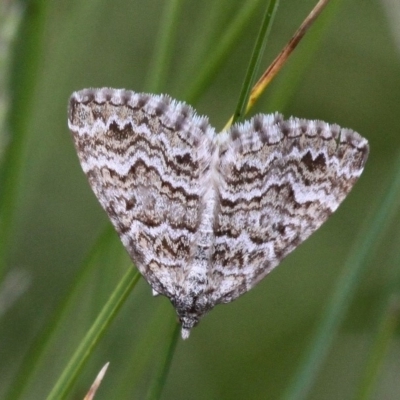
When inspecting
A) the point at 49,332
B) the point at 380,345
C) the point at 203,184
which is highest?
the point at 203,184

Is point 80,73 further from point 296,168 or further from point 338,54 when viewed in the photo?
point 296,168

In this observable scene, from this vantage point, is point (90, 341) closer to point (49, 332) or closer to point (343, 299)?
point (49, 332)

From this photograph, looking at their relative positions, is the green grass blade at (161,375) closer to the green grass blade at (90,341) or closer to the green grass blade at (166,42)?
the green grass blade at (90,341)

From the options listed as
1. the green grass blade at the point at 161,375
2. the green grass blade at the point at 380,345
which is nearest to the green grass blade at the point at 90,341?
the green grass blade at the point at 161,375

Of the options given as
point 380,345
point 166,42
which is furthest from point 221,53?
point 380,345

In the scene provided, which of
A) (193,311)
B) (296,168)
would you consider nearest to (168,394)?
(193,311)
